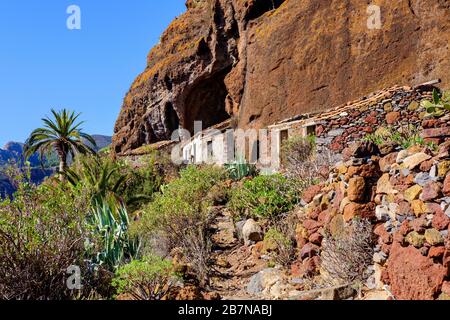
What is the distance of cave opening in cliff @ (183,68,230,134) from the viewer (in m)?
31.1

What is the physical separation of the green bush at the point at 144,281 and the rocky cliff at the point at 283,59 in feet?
47.9

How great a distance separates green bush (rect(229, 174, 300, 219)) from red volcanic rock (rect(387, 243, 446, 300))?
12.8ft

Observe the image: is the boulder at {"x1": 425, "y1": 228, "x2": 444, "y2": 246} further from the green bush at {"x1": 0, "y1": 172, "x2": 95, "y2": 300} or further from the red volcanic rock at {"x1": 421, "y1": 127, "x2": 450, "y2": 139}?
the green bush at {"x1": 0, "y1": 172, "x2": 95, "y2": 300}

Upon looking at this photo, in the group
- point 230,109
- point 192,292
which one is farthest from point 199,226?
point 230,109

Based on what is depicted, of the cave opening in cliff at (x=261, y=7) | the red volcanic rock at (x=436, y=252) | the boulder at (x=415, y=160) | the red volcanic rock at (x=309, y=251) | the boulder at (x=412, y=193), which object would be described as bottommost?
the red volcanic rock at (x=309, y=251)

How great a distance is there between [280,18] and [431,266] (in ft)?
68.0

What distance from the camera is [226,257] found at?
337 inches

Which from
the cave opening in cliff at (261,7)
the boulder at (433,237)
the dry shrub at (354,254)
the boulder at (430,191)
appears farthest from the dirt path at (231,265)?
the cave opening in cliff at (261,7)

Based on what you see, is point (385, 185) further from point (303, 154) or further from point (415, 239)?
point (303, 154)

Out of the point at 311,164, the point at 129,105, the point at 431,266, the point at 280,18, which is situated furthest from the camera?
the point at 129,105

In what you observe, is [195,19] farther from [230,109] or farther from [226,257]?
[226,257]

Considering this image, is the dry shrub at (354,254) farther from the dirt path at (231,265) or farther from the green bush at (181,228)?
the green bush at (181,228)

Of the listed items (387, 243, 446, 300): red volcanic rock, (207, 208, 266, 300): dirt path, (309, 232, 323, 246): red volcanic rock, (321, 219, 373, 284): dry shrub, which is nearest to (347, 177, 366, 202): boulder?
(321, 219, 373, 284): dry shrub

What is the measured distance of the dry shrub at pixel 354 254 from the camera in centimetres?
574
